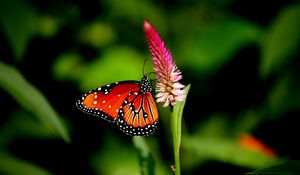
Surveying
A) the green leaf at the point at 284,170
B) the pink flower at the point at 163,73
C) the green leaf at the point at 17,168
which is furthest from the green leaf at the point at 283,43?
the green leaf at the point at 17,168

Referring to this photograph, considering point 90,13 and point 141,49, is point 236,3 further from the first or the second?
point 90,13

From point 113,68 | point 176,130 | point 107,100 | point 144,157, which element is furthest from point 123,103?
point 113,68

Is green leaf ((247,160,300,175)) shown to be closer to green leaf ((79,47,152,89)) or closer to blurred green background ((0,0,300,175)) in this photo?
blurred green background ((0,0,300,175))

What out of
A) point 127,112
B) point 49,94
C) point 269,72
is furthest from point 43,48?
point 269,72

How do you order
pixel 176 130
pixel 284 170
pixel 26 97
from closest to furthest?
pixel 284 170 → pixel 176 130 → pixel 26 97

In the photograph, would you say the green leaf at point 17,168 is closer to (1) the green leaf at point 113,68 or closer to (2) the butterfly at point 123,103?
(2) the butterfly at point 123,103

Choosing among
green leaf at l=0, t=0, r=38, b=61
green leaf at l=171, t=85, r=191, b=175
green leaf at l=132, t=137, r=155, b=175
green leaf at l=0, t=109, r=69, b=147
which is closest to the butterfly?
green leaf at l=132, t=137, r=155, b=175

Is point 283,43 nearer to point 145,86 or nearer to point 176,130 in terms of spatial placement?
point 145,86
